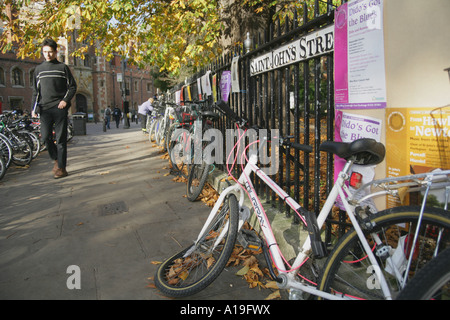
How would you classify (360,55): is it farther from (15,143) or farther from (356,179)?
(15,143)

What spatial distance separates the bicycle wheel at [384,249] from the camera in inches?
57.0

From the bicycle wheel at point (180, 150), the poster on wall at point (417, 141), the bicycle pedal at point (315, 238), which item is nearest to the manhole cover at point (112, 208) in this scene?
the bicycle wheel at point (180, 150)

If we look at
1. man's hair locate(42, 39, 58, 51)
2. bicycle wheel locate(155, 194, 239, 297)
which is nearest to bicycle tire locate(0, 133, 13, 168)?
man's hair locate(42, 39, 58, 51)

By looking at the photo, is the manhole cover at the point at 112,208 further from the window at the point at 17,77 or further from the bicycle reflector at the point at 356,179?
the window at the point at 17,77

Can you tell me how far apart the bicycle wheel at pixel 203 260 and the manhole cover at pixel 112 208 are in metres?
1.80

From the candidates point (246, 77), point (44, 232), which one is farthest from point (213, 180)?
point (44, 232)

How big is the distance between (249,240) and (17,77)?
1777 inches

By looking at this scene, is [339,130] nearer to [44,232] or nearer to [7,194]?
[44,232]

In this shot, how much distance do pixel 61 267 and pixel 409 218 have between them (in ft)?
8.79

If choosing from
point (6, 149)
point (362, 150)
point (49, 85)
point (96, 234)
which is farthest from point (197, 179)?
point (6, 149)

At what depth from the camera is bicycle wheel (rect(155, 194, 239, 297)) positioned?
224cm

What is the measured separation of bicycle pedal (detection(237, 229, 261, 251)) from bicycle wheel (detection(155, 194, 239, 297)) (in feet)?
0.44

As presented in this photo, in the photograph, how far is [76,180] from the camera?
590 centimetres

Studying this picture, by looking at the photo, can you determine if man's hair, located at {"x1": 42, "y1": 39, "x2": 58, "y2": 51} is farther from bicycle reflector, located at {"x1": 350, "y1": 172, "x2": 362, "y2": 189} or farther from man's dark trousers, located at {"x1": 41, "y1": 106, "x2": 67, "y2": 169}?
bicycle reflector, located at {"x1": 350, "y1": 172, "x2": 362, "y2": 189}
